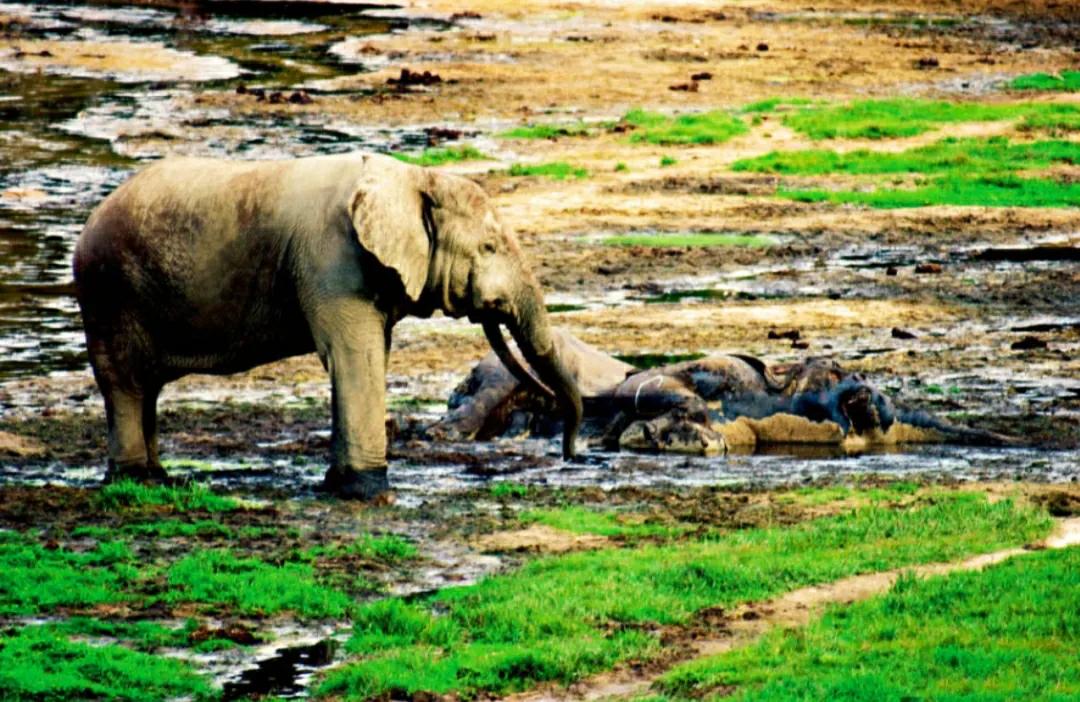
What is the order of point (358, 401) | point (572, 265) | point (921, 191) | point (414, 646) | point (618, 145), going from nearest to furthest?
1. point (414, 646)
2. point (358, 401)
3. point (572, 265)
4. point (921, 191)
5. point (618, 145)

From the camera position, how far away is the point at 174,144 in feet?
104

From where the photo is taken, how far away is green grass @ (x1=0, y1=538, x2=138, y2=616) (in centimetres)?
1082

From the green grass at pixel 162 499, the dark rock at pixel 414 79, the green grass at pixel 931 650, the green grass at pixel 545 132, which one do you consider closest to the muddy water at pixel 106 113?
the green grass at pixel 545 132

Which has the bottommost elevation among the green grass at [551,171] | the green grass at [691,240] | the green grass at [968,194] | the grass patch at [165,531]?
the green grass at [691,240]

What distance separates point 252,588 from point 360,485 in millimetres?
2592

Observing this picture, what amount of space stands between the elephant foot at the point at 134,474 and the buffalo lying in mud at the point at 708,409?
267 cm

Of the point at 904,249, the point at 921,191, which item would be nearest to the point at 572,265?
the point at 904,249

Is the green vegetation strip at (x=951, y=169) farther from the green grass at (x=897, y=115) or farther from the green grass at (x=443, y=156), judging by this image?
the green grass at (x=443, y=156)

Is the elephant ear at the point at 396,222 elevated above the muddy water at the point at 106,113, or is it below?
above

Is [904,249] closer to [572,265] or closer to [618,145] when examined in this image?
[572,265]

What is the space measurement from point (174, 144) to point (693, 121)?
7.44m

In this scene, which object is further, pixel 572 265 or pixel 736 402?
pixel 572 265

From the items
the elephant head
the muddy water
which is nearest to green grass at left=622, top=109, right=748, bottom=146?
the muddy water

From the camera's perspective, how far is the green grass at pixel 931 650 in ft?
30.2
